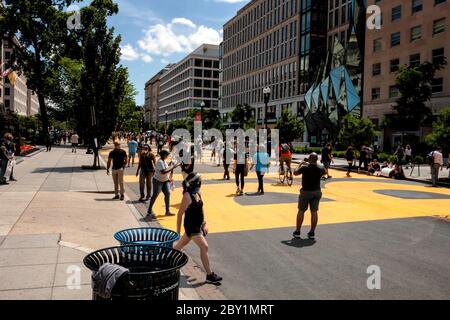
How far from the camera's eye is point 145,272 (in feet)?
13.2

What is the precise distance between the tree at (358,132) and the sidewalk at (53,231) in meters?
19.9

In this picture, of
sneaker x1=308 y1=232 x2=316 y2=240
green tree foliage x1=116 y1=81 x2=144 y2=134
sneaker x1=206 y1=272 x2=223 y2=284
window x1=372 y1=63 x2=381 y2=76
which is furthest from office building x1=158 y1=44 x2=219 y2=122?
sneaker x1=206 y1=272 x2=223 y2=284

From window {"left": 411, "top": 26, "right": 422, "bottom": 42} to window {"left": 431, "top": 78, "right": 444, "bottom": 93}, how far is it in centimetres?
572

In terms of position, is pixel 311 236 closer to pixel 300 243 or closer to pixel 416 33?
pixel 300 243

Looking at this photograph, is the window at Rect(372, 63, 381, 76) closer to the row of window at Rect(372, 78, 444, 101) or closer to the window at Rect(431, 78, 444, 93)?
the row of window at Rect(372, 78, 444, 101)

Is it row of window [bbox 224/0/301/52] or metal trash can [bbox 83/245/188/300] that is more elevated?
row of window [bbox 224/0/301/52]

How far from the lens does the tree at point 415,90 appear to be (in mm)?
38031

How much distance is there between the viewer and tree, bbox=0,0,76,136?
4666cm

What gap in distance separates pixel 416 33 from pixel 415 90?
34.7 ft

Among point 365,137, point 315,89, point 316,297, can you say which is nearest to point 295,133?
point 315,89

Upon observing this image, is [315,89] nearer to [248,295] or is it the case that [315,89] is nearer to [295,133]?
[295,133]

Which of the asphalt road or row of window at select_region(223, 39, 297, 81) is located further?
row of window at select_region(223, 39, 297, 81)

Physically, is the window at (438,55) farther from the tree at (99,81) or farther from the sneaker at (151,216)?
the sneaker at (151,216)
